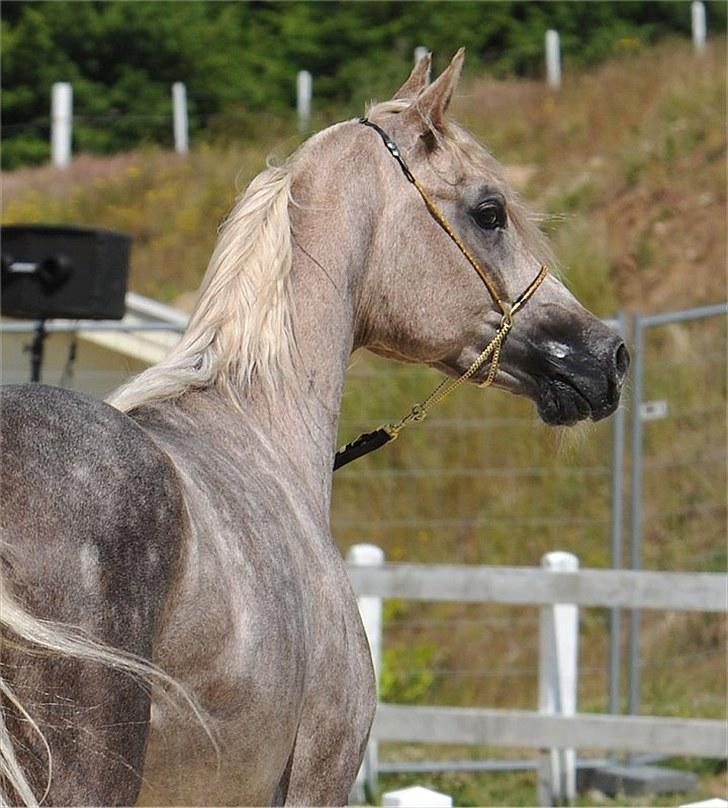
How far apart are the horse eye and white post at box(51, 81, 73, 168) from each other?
56.7 feet

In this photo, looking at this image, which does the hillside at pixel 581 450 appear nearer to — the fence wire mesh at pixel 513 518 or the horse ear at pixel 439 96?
the fence wire mesh at pixel 513 518

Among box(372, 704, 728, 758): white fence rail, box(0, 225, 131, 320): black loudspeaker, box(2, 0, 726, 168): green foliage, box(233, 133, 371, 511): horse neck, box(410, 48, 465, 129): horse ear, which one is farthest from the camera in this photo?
box(2, 0, 726, 168): green foliage

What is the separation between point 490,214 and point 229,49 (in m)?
21.6

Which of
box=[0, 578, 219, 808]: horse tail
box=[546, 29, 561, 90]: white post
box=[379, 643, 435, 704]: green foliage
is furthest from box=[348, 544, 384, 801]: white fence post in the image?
box=[546, 29, 561, 90]: white post

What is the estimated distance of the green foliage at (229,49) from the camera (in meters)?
22.6

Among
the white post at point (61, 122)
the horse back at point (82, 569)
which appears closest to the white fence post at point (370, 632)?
the horse back at point (82, 569)

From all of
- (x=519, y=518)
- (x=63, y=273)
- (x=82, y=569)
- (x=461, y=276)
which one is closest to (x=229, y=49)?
(x=519, y=518)

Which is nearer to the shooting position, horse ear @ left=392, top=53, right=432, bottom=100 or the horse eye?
the horse eye

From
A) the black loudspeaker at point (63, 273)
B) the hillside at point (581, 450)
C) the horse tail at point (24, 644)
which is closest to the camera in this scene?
the horse tail at point (24, 644)

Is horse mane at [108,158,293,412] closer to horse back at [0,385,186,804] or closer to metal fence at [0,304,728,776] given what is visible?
horse back at [0,385,186,804]

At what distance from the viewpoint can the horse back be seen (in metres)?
1.99

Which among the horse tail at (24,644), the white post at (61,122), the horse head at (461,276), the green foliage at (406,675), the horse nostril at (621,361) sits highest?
the white post at (61,122)

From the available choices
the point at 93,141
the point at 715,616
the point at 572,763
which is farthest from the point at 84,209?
the point at 572,763

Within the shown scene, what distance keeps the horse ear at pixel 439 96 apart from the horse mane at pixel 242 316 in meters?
0.39
